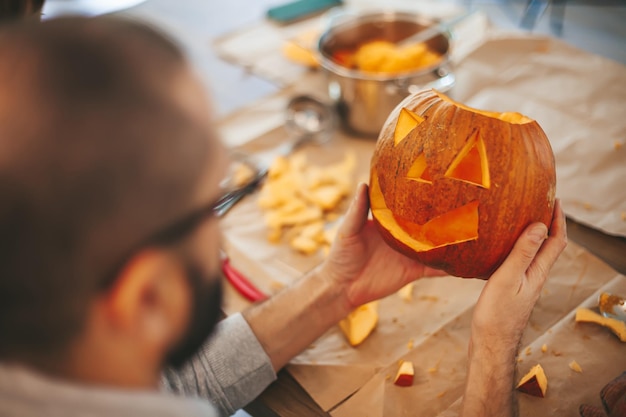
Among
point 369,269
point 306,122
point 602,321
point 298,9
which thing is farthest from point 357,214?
point 298,9

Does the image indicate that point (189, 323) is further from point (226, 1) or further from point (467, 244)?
point (226, 1)

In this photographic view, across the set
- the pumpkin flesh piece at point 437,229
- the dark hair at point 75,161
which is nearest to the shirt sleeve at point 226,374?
the pumpkin flesh piece at point 437,229

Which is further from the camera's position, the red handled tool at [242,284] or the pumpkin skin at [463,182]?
the red handled tool at [242,284]

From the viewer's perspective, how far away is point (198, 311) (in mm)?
596

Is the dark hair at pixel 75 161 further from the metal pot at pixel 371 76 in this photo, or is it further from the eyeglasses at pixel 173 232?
the metal pot at pixel 371 76

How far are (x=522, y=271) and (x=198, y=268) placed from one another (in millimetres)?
552

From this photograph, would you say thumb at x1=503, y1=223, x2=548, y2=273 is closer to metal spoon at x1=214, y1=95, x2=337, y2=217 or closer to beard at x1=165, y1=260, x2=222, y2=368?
beard at x1=165, y1=260, x2=222, y2=368

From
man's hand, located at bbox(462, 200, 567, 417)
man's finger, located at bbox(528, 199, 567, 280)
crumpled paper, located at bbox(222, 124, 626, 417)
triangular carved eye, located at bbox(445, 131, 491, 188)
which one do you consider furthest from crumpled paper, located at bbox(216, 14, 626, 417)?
triangular carved eye, located at bbox(445, 131, 491, 188)

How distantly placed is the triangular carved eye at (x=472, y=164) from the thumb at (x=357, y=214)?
20 cm

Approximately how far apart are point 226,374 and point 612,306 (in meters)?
0.73

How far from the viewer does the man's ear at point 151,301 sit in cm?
52

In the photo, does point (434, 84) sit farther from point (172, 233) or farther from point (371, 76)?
point (172, 233)

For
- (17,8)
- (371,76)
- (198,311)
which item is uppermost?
(17,8)

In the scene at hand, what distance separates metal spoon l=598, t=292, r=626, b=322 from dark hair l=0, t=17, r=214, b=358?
0.92 meters
